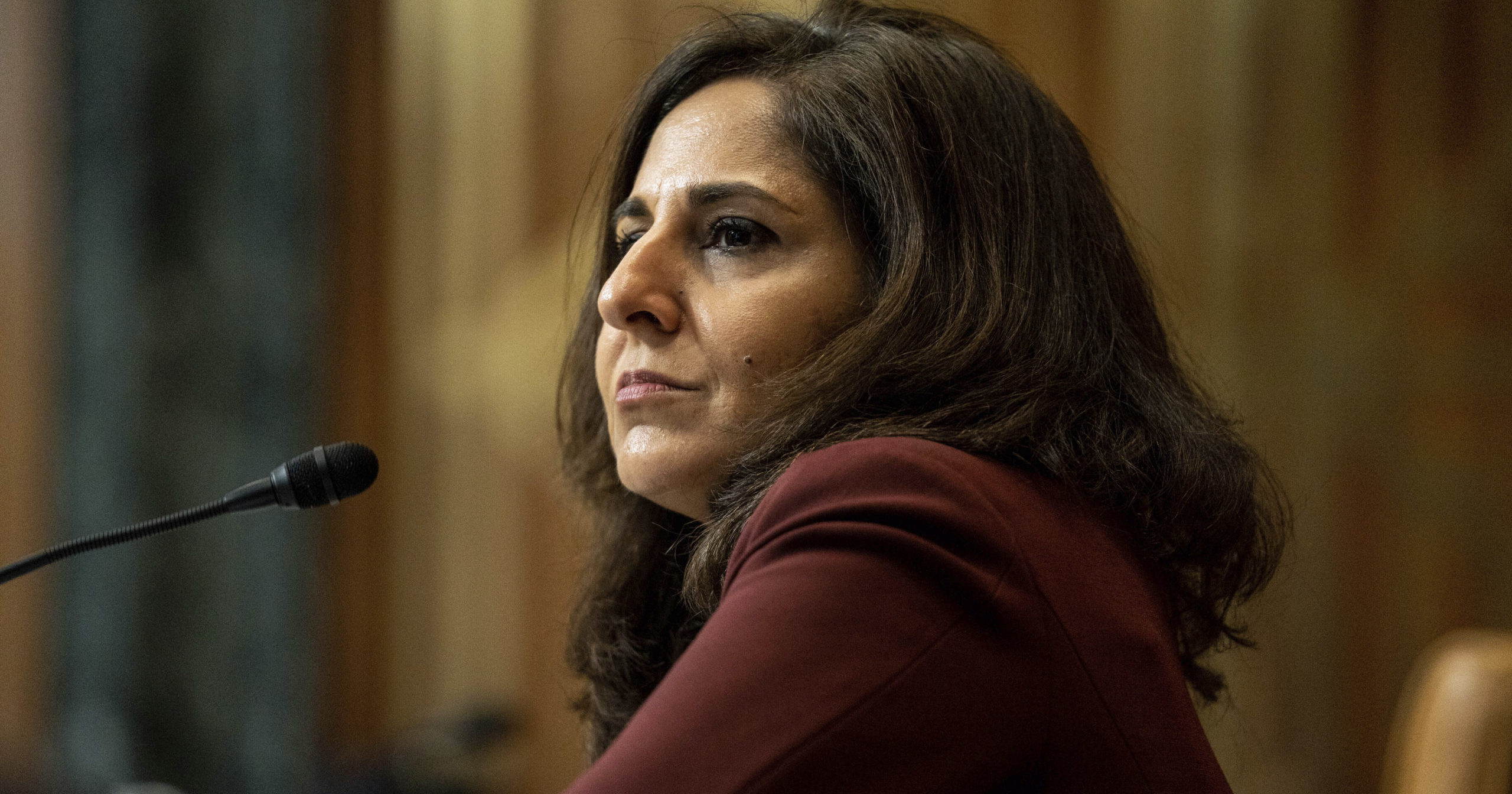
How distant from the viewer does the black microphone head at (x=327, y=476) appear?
117 cm

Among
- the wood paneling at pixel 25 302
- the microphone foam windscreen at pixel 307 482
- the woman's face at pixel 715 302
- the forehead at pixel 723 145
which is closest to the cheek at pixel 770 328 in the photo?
the woman's face at pixel 715 302

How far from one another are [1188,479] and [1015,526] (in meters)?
0.30

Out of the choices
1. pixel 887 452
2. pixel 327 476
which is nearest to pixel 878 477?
pixel 887 452

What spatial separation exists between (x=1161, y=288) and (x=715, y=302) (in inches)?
54.7

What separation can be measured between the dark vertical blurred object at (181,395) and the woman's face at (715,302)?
2.13m

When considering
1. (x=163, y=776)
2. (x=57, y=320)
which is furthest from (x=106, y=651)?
(x=57, y=320)

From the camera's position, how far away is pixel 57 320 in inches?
117

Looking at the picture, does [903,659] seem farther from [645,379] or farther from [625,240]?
[625,240]

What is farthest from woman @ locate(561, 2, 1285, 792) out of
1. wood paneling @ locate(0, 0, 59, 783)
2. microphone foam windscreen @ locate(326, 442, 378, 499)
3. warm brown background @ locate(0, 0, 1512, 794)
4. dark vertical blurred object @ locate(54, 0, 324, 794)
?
wood paneling @ locate(0, 0, 59, 783)

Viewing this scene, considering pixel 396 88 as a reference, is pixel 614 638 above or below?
below

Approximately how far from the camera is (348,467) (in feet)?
3.86

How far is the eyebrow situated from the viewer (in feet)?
3.93

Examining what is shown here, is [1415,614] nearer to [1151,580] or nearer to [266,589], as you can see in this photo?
[1151,580]

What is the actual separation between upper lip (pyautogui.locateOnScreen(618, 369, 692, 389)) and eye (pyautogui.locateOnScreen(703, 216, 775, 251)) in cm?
14
